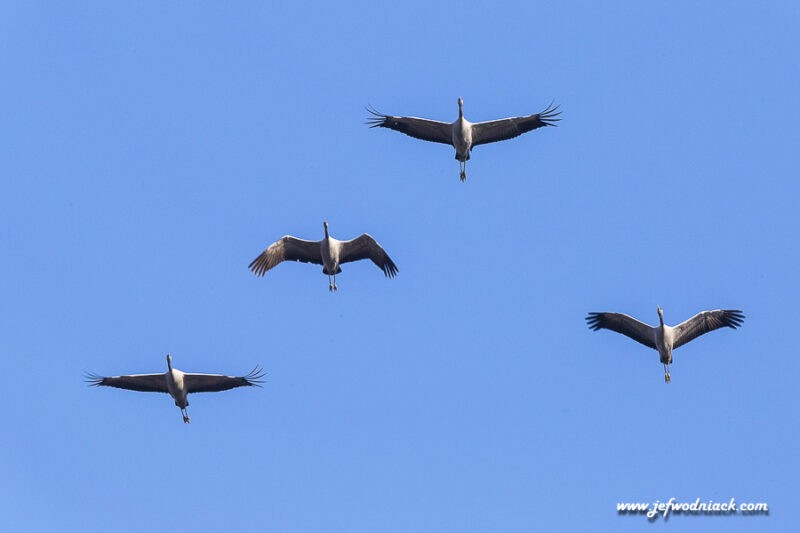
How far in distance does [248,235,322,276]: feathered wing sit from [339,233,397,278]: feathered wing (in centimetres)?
72

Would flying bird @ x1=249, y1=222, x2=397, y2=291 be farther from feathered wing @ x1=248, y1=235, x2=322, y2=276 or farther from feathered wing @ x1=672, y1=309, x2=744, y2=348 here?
feathered wing @ x1=672, y1=309, x2=744, y2=348

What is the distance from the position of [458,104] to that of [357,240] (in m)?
4.49

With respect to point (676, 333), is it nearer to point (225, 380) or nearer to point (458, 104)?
point (458, 104)

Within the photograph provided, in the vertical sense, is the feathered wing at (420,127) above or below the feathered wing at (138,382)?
above

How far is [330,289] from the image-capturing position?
31.6 metres

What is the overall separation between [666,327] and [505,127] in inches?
262

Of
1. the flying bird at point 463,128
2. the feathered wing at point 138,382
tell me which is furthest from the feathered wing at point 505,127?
the feathered wing at point 138,382

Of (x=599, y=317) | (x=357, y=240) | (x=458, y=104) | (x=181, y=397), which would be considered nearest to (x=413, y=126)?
(x=458, y=104)

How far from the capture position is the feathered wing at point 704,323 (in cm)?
3014

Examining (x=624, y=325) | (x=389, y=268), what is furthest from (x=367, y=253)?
(x=624, y=325)

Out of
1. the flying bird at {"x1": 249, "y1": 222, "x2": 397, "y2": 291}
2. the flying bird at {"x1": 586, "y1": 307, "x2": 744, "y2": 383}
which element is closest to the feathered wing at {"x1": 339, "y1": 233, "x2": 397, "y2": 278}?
the flying bird at {"x1": 249, "y1": 222, "x2": 397, "y2": 291}

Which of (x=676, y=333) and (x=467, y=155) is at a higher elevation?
(x=467, y=155)

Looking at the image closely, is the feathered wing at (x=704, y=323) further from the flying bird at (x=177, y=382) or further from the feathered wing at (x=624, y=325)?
the flying bird at (x=177, y=382)

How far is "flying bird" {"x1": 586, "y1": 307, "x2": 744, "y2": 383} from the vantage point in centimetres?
2989
